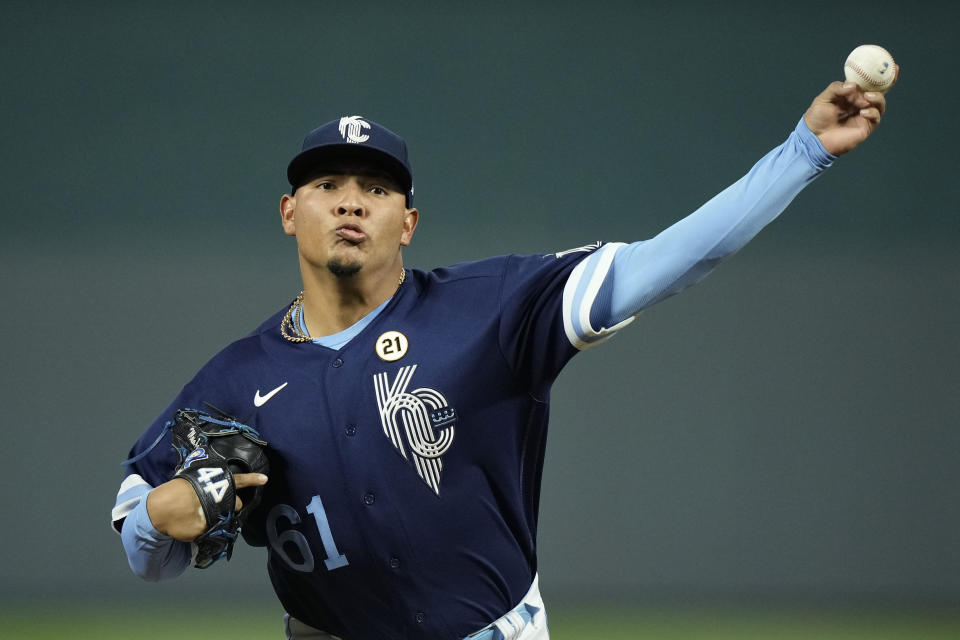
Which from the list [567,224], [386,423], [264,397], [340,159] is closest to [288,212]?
[340,159]

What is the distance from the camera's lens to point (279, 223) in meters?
6.13

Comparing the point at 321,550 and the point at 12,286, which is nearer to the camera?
the point at 321,550

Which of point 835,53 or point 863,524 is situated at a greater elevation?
point 835,53

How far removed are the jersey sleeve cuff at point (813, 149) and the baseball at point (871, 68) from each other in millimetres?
111

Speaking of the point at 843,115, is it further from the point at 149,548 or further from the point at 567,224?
the point at 567,224

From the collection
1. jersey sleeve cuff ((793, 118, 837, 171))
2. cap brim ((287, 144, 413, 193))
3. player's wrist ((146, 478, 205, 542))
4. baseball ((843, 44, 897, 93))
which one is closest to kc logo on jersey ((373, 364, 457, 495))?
player's wrist ((146, 478, 205, 542))

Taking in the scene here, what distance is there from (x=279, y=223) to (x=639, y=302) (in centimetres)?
445

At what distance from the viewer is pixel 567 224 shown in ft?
19.8

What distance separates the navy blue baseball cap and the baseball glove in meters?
0.59

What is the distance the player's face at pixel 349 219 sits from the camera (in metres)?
2.27

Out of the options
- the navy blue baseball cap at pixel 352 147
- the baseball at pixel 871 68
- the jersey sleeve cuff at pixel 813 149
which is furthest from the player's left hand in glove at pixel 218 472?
the baseball at pixel 871 68

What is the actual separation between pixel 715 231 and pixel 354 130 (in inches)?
34.1

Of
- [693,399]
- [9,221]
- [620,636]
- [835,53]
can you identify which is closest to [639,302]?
[620,636]

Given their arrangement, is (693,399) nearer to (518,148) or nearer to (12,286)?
(518,148)
